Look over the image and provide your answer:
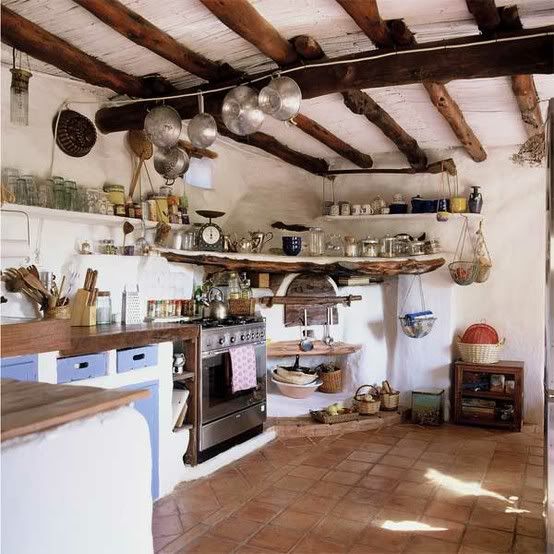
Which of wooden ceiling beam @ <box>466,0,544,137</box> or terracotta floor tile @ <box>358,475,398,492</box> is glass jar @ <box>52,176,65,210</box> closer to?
wooden ceiling beam @ <box>466,0,544,137</box>

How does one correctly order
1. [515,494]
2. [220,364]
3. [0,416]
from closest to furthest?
[0,416], [515,494], [220,364]

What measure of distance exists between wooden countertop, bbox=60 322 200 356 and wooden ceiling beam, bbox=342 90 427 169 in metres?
1.87

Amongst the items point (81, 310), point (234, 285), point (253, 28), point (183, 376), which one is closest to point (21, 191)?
point (81, 310)

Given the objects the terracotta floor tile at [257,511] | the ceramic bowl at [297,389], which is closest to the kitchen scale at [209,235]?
the ceramic bowl at [297,389]

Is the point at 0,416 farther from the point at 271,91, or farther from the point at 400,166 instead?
the point at 400,166

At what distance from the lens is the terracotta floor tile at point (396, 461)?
13.4ft

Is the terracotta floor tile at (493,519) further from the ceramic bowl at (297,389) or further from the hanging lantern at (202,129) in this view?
the hanging lantern at (202,129)

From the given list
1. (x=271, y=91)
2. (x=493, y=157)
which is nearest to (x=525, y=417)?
(x=493, y=157)

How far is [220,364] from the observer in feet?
13.5

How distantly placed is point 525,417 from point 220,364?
122 inches

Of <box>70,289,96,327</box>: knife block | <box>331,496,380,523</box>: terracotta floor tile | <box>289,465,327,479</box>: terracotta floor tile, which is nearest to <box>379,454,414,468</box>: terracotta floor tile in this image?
<box>289,465,327,479</box>: terracotta floor tile

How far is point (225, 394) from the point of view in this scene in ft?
13.6

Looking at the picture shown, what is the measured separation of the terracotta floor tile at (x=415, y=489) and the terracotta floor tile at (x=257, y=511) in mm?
854

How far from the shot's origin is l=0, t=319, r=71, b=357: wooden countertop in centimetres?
89
